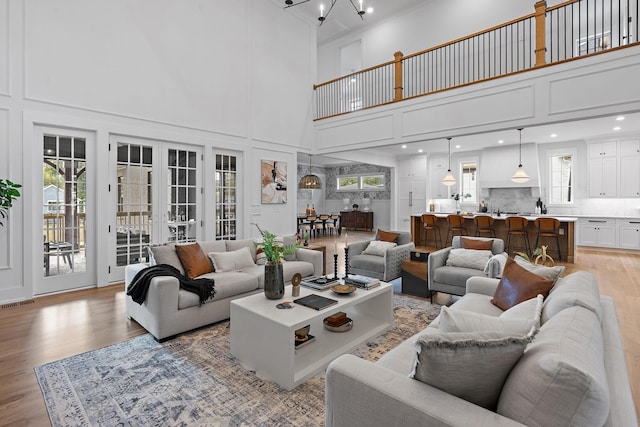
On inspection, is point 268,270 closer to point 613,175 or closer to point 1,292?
point 1,292

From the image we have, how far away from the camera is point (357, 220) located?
45.4 feet

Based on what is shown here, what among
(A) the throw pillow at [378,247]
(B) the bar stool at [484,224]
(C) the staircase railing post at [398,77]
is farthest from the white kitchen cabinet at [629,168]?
(A) the throw pillow at [378,247]

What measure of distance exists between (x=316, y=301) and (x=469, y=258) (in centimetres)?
226

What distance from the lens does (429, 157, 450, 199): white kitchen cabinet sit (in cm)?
1064

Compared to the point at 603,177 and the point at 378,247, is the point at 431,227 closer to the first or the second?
the point at 378,247

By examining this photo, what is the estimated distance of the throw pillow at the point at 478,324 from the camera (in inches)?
54.4

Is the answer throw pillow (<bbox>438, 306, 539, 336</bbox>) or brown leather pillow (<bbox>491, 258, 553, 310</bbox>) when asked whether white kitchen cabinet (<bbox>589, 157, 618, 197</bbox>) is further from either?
throw pillow (<bbox>438, 306, 539, 336</bbox>)

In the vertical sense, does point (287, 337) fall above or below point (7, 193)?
below

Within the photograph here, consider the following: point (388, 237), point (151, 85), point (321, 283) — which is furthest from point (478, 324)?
point (151, 85)

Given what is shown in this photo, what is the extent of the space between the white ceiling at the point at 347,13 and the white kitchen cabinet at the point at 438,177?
456 cm

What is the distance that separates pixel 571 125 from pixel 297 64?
5983mm

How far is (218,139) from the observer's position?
6.15 meters

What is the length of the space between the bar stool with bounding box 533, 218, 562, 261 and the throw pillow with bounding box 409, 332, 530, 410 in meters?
6.71

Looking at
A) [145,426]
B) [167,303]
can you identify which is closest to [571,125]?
[167,303]
